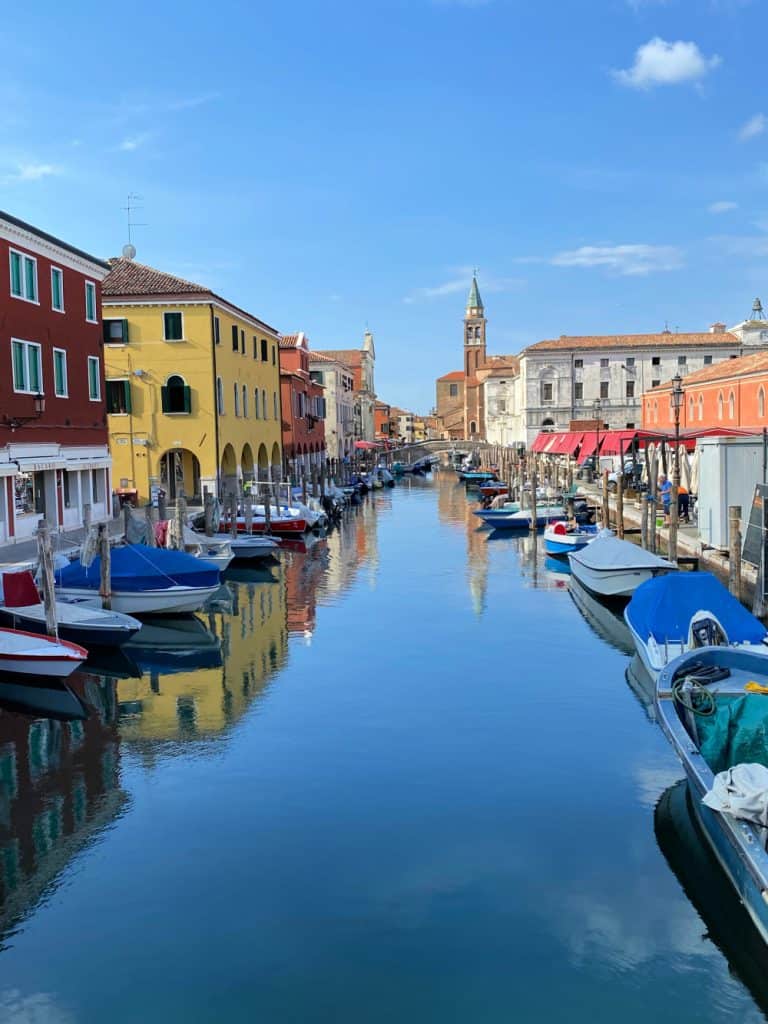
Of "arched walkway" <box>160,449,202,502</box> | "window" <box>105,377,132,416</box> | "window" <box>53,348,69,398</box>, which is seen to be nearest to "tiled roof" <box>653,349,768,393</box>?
"arched walkway" <box>160,449,202,502</box>

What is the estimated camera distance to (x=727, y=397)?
41750 mm

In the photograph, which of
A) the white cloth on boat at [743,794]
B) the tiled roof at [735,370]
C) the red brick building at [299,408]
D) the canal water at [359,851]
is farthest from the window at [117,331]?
the white cloth on boat at [743,794]

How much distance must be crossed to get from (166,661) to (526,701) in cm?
650

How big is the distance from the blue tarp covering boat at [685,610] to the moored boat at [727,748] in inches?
109

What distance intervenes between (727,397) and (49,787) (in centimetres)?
3708

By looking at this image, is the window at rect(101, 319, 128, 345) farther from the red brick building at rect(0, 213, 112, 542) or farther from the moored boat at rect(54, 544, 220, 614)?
the moored boat at rect(54, 544, 220, 614)

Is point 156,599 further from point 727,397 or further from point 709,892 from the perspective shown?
point 727,397

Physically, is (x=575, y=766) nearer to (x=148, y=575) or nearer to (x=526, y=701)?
(x=526, y=701)

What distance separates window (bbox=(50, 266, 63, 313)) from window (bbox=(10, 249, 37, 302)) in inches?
46.5

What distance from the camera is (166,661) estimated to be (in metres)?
16.7

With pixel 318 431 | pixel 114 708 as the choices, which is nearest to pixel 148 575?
pixel 114 708

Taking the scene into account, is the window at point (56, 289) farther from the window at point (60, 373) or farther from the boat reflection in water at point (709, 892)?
the boat reflection in water at point (709, 892)

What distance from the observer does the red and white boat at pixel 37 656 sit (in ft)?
46.2

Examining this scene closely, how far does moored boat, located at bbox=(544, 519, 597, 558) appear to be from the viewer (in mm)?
28438
